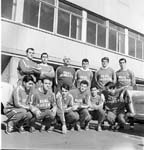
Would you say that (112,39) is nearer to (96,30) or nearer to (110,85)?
(96,30)

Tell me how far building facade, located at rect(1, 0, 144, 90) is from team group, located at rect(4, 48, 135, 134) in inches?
120

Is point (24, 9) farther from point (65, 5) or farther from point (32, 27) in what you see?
point (65, 5)

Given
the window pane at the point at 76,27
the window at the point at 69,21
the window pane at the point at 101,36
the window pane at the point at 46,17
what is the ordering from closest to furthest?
the window pane at the point at 46,17
the window at the point at 69,21
the window pane at the point at 76,27
the window pane at the point at 101,36

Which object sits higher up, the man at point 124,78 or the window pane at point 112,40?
the window pane at point 112,40

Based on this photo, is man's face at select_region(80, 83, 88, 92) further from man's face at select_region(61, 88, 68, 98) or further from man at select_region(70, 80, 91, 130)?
man's face at select_region(61, 88, 68, 98)

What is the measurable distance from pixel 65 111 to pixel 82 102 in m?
0.50

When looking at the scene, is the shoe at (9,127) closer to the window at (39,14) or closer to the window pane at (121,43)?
the window at (39,14)

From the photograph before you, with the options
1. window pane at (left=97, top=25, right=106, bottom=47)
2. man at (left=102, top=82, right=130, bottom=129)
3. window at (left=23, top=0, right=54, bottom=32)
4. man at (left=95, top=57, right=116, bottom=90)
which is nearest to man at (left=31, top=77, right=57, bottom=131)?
man at (left=102, top=82, right=130, bottom=129)

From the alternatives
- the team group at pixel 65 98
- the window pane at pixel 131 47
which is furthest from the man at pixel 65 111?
the window pane at pixel 131 47

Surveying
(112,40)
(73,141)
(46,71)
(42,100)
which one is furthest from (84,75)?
(112,40)

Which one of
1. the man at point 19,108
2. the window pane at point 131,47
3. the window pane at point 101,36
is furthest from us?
the window pane at point 131,47

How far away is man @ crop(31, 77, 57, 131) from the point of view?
15.0 ft

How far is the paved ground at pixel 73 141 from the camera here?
12.1 ft

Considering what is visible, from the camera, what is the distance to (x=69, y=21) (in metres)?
11.8
